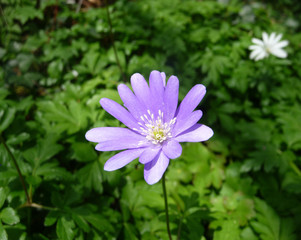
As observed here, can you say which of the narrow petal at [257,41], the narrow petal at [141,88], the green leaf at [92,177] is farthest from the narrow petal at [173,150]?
the narrow petal at [257,41]

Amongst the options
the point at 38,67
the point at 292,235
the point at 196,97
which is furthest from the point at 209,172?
the point at 38,67

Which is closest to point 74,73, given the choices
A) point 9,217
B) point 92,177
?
point 92,177

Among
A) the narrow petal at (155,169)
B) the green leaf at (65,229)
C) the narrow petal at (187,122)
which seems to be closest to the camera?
the narrow petal at (155,169)

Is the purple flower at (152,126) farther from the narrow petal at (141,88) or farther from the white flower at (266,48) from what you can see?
the white flower at (266,48)

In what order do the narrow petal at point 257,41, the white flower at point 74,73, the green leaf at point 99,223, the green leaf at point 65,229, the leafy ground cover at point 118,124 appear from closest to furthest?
1. the green leaf at point 65,229
2. the green leaf at point 99,223
3. the leafy ground cover at point 118,124
4. the white flower at point 74,73
5. the narrow petal at point 257,41

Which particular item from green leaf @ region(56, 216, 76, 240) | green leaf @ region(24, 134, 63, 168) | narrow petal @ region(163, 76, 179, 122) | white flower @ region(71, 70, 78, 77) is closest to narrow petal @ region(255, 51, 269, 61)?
narrow petal @ region(163, 76, 179, 122)

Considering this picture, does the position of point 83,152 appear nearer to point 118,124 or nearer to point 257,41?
point 118,124

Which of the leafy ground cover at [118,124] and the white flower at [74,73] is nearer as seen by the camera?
the leafy ground cover at [118,124]

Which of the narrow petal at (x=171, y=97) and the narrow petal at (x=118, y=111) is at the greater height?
the narrow petal at (x=171, y=97)
